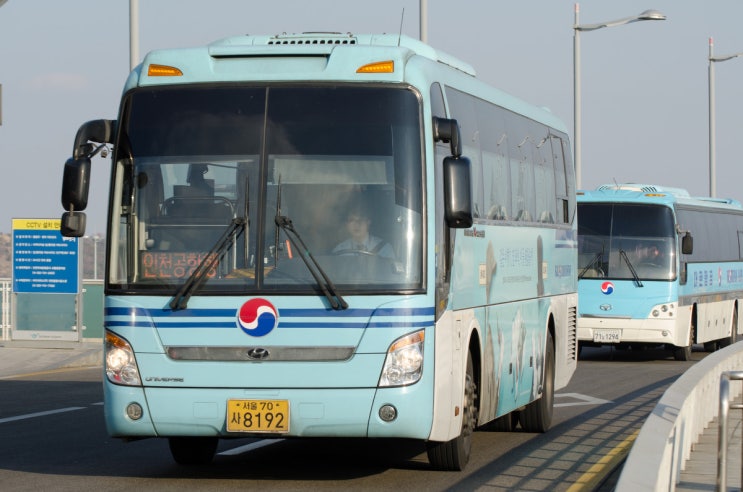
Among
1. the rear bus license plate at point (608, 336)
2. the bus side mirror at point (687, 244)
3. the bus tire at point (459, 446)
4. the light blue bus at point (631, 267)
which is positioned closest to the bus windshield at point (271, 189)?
the bus tire at point (459, 446)

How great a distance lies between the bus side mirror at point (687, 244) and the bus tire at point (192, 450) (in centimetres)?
1839

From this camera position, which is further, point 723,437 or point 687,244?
point 687,244

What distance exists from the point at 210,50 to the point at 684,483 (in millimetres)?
4810

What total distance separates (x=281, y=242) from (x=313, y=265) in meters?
0.29

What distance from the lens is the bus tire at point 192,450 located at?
12.4 meters

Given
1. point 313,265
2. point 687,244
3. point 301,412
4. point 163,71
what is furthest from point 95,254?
point 301,412

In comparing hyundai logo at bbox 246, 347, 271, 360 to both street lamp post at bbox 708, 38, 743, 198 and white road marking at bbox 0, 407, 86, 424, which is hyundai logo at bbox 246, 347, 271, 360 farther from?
street lamp post at bbox 708, 38, 743, 198

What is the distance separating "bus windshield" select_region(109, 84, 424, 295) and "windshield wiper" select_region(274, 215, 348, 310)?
0.4 inches

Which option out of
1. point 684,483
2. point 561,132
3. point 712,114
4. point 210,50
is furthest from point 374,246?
point 712,114

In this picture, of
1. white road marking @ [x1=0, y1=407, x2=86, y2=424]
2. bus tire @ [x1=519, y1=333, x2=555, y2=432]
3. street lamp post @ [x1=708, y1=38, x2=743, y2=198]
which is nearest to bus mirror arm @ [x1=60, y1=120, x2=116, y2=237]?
white road marking @ [x1=0, y1=407, x2=86, y2=424]

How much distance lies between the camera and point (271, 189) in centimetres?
1100

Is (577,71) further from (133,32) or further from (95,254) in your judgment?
(133,32)

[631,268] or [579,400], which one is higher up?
[631,268]

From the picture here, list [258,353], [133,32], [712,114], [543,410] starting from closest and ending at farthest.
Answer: [258,353]
[543,410]
[133,32]
[712,114]
